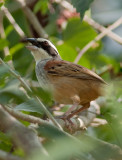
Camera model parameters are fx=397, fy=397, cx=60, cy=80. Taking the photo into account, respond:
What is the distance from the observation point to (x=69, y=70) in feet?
16.8

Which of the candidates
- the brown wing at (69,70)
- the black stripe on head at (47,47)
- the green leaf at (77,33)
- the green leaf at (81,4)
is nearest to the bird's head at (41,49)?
the black stripe on head at (47,47)

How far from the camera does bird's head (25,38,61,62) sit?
5590mm

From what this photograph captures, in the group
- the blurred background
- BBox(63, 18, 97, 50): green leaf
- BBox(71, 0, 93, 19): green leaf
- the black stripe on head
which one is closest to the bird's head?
the black stripe on head

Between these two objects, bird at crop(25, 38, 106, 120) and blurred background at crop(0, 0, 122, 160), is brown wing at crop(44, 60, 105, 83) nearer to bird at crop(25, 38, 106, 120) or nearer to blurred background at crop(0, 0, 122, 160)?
bird at crop(25, 38, 106, 120)

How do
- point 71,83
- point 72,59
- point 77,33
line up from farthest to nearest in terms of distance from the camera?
1. point 77,33
2. point 72,59
3. point 71,83

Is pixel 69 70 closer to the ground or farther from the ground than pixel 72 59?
closer to the ground

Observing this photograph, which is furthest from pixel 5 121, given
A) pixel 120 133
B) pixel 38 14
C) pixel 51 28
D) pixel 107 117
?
pixel 38 14

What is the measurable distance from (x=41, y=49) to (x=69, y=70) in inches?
32.1

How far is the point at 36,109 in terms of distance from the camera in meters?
2.36

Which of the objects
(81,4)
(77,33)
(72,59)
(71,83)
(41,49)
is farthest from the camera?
(77,33)

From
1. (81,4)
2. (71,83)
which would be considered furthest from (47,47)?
(81,4)

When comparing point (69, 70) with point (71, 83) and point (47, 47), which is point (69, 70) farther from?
point (47, 47)

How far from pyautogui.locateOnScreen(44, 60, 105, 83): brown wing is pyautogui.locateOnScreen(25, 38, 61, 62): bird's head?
40 centimetres

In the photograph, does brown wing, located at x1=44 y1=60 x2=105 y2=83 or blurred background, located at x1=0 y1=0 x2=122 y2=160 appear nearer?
blurred background, located at x1=0 y1=0 x2=122 y2=160
